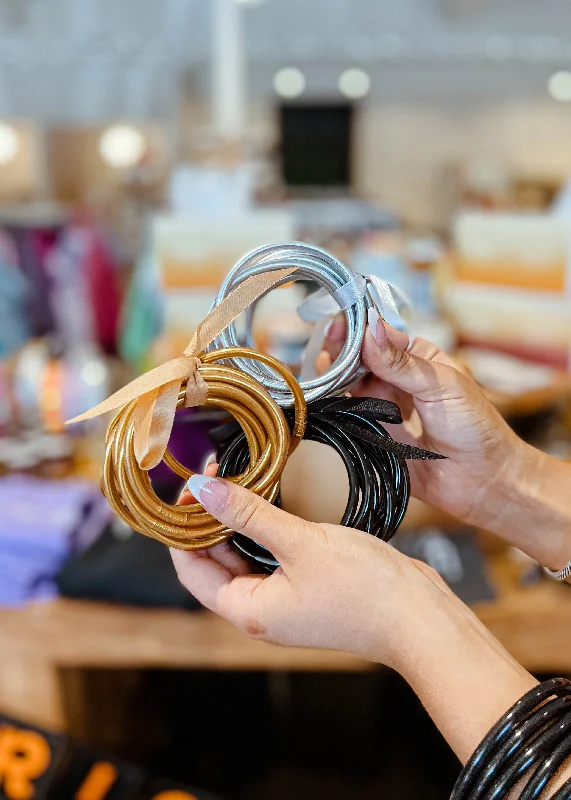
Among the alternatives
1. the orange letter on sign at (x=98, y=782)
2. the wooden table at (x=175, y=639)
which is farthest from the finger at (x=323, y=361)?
the orange letter on sign at (x=98, y=782)

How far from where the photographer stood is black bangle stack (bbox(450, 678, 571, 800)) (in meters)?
0.45

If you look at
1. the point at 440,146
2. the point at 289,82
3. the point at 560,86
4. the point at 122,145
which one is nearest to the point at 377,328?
the point at 122,145

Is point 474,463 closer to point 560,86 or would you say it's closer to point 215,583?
point 215,583

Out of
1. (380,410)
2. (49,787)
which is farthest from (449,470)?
(49,787)

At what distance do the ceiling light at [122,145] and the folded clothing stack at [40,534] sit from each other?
10.3ft

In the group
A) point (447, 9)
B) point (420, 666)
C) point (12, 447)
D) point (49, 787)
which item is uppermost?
point (447, 9)

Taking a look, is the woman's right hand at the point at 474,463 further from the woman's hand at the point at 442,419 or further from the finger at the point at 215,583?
the finger at the point at 215,583

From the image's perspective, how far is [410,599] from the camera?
481mm

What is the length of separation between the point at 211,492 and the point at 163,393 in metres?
0.08

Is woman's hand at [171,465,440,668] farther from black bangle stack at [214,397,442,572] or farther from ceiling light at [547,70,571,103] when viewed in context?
ceiling light at [547,70,571,103]

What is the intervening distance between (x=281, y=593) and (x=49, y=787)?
0.72 m

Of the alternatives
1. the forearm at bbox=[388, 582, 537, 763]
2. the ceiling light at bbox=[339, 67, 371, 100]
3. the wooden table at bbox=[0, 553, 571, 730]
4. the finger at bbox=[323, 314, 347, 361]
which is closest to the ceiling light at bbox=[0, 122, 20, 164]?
the ceiling light at bbox=[339, 67, 371, 100]

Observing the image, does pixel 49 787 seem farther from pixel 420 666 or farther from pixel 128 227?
pixel 128 227

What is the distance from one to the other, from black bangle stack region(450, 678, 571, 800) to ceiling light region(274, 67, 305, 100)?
617 centimetres
